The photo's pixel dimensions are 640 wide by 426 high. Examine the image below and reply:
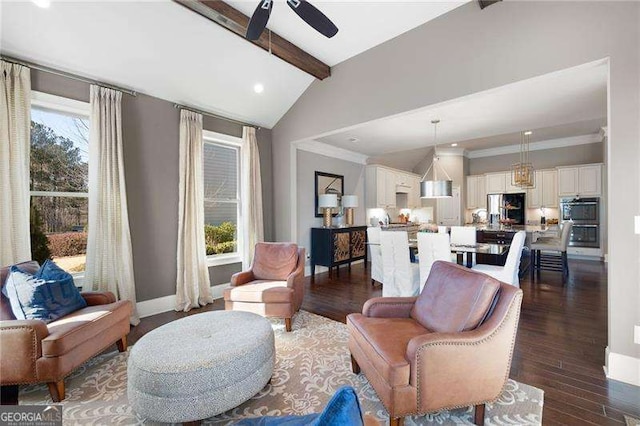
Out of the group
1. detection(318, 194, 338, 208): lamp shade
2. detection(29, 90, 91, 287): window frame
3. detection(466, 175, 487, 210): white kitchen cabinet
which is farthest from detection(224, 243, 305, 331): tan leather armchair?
detection(466, 175, 487, 210): white kitchen cabinet

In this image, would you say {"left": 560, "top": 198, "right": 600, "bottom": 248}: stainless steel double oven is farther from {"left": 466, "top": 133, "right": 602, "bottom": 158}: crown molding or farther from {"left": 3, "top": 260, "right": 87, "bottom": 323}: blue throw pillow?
{"left": 3, "top": 260, "right": 87, "bottom": 323}: blue throw pillow

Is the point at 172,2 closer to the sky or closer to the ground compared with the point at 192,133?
closer to the sky

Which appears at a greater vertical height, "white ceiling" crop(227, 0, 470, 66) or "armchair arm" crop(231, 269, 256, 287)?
"white ceiling" crop(227, 0, 470, 66)

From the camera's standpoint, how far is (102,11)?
2.69m

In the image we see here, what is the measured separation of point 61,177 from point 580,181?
392 inches

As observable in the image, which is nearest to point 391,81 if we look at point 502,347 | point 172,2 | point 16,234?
point 172,2

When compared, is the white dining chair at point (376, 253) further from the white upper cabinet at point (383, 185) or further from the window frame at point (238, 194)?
the white upper cabinet at point (383, 185)

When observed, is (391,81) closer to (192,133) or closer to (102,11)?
(192,133)

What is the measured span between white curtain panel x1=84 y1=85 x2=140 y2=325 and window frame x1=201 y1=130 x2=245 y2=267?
117 cm

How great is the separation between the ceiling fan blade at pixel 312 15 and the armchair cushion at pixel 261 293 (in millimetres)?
2554

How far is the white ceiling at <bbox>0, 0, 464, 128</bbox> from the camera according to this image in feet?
8.66

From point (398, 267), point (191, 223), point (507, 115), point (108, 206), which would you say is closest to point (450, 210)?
point (507, 115)

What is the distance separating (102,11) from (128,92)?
2.89 ft

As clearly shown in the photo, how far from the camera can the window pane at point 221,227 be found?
4.40 meters
